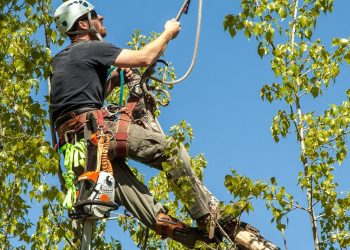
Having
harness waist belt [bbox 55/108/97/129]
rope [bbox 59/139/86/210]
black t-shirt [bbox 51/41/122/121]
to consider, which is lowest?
rope [bbox 59/139/86/210]

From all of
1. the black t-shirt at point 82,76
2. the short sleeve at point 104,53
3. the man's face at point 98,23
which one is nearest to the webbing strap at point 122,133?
the black t-shirt at point 82,76

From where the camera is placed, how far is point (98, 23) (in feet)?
25.9

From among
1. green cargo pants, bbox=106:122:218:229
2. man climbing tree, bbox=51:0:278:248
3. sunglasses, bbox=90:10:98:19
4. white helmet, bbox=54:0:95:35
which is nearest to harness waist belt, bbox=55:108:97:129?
man climbing tree, bbox=51:0:278:248

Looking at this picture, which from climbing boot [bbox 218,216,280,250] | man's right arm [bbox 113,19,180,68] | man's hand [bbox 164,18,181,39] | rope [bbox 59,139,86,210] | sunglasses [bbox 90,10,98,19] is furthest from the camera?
sunglasses [bbox 90,10,98,19]

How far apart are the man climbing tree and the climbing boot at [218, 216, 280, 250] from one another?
0.5 inches

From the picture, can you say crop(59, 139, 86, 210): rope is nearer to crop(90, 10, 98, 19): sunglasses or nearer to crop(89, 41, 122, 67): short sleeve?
crop(89, 41, 122, 67): short sleeve

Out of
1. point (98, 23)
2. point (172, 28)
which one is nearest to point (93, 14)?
point (98, 23)

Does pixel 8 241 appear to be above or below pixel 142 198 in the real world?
above

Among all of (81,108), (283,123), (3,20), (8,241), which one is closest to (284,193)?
(283,123)

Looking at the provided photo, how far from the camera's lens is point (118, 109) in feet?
24.5

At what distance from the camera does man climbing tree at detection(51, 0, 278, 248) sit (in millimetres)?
7156

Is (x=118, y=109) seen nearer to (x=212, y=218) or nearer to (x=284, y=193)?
(x=212, y=218)

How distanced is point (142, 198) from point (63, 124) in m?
1.03

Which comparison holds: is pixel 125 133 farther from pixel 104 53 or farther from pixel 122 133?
pixel 104 53
